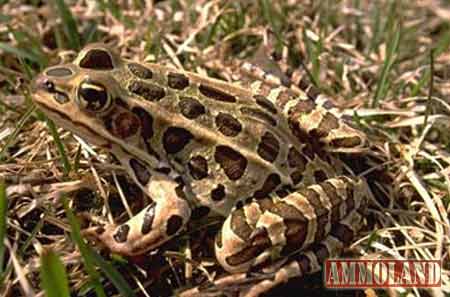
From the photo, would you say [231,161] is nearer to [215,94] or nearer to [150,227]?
[215,94]

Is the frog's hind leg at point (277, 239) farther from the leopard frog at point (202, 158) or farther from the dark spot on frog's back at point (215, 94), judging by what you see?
the dark spot on frog's back at point (215, 94)

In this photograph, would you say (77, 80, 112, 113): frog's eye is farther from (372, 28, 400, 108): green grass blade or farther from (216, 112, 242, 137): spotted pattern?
(372, 28, 400, 108): green grass blade

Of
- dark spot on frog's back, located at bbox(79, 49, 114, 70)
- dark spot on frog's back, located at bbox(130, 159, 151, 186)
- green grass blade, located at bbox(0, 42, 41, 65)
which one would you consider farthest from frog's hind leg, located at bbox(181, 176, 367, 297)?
green grass blade, located at bbox(0, 42, 41, 65)

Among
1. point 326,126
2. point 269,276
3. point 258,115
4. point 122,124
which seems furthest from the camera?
point 326,126

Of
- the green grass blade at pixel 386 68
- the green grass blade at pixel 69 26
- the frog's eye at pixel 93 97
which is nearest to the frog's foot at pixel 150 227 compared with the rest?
the frog's eye at pixel 93 97

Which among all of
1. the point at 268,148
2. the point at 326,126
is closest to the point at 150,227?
the point at 268,148

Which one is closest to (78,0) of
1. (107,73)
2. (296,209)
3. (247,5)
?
(247,5)
